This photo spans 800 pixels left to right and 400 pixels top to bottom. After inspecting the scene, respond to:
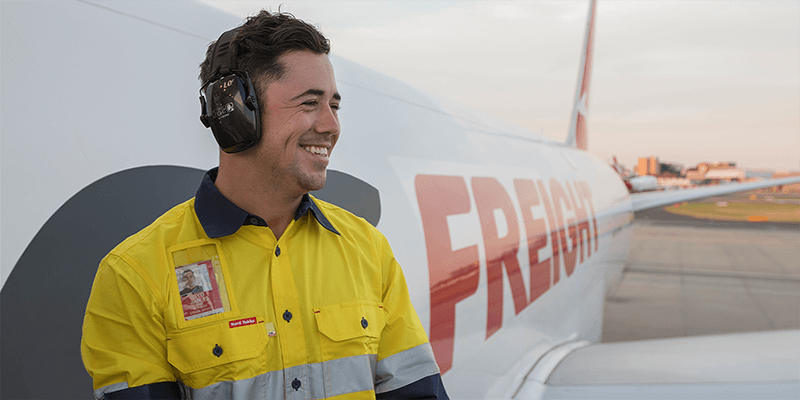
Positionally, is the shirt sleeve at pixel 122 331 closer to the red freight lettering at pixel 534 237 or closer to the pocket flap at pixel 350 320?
the pocket flap at pixel 350 320

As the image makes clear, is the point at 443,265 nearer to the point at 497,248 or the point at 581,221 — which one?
the point at 497,248

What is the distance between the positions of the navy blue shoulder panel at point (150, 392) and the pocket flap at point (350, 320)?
330mm

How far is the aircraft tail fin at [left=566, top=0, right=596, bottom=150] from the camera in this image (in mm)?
10180

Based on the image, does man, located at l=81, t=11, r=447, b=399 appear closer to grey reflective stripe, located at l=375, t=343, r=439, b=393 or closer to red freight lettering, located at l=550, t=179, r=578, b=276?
grey reflective stripe, located at l=375, t=343, r=439, b=393

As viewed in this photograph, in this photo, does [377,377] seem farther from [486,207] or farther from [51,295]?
[486,207]

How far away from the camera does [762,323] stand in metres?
11.3

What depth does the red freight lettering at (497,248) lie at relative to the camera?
11.8 feet

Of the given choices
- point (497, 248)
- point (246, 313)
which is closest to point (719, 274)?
point (497, 248)

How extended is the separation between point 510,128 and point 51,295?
461 cm

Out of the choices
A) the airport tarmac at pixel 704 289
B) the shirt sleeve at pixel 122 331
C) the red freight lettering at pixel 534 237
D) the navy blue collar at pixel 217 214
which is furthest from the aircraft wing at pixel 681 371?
the airport tarmac at pixel 704 289

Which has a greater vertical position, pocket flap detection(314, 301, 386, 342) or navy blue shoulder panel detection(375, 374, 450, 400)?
pocket flap detection(314, 301, 386, 342)

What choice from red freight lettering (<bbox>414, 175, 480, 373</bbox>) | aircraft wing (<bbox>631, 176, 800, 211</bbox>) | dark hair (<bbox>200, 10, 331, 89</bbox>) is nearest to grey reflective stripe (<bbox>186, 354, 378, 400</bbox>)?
dark hair (<bbox>200, 10, 331, 89</bbox>)

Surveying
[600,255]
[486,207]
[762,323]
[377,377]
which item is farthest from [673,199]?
[377,377]

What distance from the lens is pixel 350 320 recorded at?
52.6 inches
